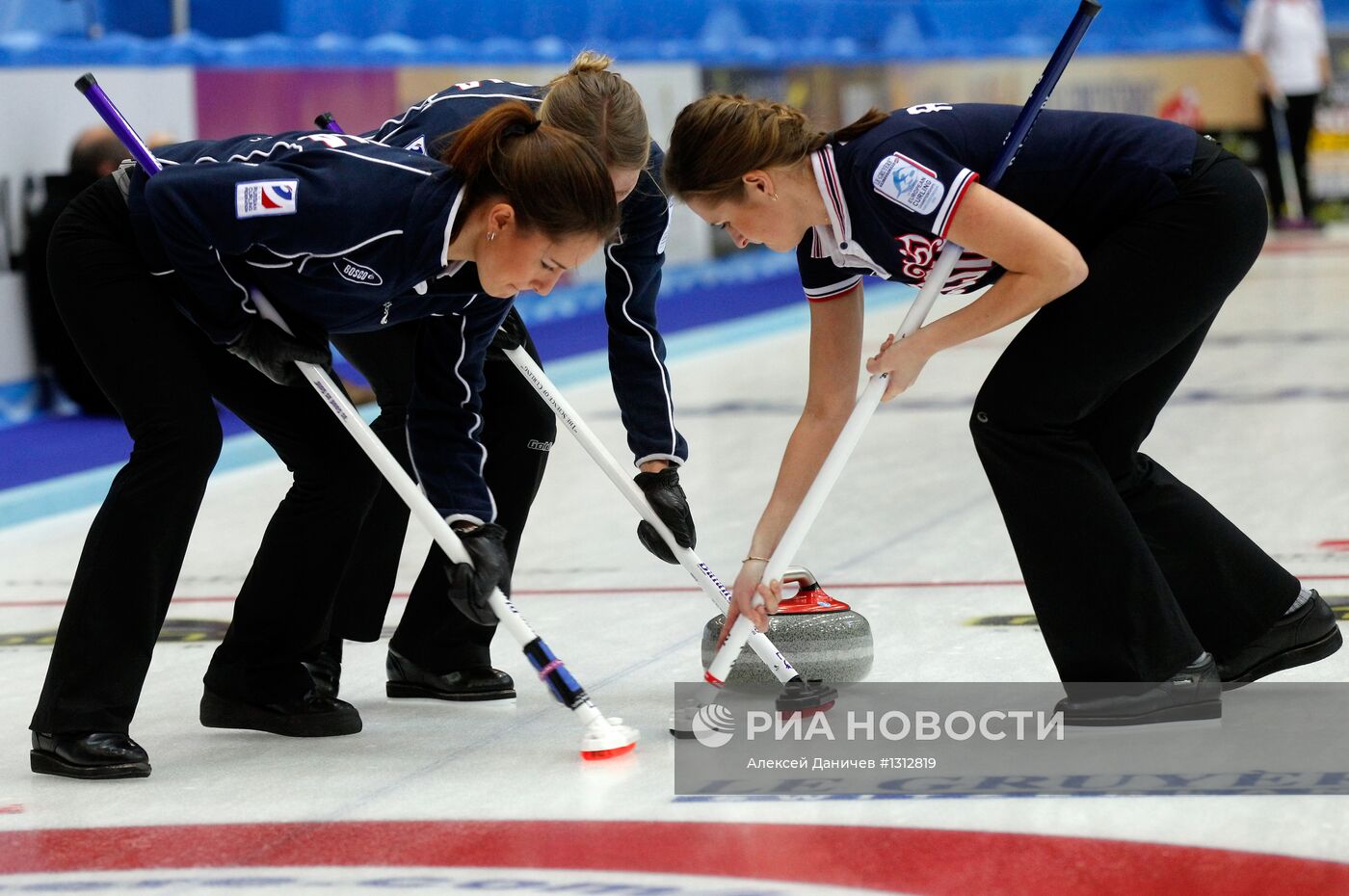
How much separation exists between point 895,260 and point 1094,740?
2.69 ft

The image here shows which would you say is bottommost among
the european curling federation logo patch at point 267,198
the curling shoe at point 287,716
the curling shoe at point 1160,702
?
the curling shoe at point 287,716

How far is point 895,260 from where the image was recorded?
285 centimetres

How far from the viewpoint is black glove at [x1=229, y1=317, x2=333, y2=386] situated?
289cm

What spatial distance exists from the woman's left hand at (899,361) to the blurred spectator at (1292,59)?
40.2 ft

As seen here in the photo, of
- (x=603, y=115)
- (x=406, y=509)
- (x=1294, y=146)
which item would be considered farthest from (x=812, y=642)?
(x=1294, y=146)

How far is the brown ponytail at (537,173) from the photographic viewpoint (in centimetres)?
269

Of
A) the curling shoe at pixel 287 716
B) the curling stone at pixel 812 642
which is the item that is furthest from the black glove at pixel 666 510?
the curling shoe at pixel 287 716

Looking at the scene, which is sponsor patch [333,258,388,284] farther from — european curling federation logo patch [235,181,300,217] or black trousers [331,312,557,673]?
black trousers [331,312,557,673]

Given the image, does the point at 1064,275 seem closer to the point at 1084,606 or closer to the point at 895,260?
the point at 895,260

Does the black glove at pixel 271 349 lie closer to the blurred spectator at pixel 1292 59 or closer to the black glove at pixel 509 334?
the black glove at pixel 509 334

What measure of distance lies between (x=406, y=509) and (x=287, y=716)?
0.50 meters

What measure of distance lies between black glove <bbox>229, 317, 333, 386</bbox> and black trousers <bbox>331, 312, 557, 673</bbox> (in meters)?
0.47

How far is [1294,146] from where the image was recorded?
47.3 feet

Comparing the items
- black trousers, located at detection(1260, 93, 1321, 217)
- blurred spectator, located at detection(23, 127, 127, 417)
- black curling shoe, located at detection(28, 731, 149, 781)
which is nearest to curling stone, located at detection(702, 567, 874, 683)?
black curling shoe, located at detection(28, 731, 149, 781)
